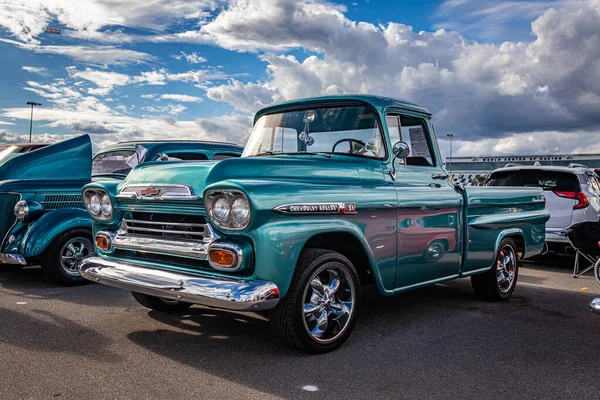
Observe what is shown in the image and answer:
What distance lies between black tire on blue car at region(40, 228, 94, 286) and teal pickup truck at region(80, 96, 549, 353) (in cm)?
199

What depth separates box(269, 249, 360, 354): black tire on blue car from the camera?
12.6 feet

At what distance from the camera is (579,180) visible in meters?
8.86

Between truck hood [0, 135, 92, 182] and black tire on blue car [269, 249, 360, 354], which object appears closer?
black tire on blue car [269, 249, 360, 354]

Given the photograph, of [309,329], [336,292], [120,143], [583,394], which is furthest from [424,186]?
[120,143]

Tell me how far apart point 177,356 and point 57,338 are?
1.07m

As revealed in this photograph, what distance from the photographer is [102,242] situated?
4.57 m

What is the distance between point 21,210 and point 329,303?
4.30 m

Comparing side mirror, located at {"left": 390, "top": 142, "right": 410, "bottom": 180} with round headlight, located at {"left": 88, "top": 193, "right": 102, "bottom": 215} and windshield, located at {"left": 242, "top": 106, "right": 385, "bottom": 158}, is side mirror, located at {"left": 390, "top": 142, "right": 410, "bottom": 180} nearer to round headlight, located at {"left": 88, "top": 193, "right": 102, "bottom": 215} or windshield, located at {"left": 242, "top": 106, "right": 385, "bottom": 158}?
windshield, located at {"left": 242, "top": 106, "right": 385, "bottom": 158}

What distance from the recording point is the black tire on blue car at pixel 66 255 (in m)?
6.54

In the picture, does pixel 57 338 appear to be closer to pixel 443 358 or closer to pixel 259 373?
pixel 259 373

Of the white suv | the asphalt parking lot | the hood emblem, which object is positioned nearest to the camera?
the asphalt parking lot

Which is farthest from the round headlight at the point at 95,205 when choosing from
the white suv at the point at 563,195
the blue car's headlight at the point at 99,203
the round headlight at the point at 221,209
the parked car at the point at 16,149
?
the white suv at the point at 563,195

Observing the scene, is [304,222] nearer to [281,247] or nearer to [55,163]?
[281,247]

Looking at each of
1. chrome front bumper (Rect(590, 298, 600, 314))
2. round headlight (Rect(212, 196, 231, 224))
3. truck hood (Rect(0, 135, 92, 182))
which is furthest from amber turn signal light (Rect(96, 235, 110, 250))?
chrome front bumper (Rect(590, 298, 600, 314))
